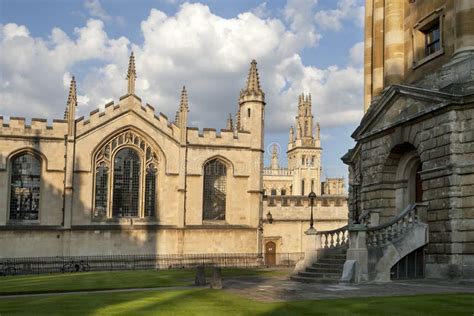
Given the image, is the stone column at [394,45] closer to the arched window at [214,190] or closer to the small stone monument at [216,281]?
the small stone monument at [216,281]

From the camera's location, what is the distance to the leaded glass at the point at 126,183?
4319cm

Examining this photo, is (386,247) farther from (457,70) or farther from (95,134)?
(95,134)

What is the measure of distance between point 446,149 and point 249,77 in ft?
96.1

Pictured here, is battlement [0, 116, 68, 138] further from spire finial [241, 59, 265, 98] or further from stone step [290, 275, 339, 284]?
stone step [290, 275, 339, 284]

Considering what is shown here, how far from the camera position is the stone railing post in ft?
60.7

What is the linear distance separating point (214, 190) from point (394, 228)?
2656 centimetres

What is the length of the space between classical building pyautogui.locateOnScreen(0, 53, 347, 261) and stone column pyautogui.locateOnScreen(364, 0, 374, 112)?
62.8 feet

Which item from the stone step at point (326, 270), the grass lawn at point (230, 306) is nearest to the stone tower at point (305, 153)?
the stone step at point (326, 270)

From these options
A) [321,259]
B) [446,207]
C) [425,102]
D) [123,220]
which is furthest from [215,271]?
[123,220]

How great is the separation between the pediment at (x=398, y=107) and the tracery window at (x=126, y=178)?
71.1ft

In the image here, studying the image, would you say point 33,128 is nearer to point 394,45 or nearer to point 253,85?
point 253,85

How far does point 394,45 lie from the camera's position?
2442 cm

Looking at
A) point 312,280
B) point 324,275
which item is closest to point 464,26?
point 324,275

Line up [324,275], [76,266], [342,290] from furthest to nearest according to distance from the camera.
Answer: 1. [76,266]
2. [324,275]
3. [342,290]
